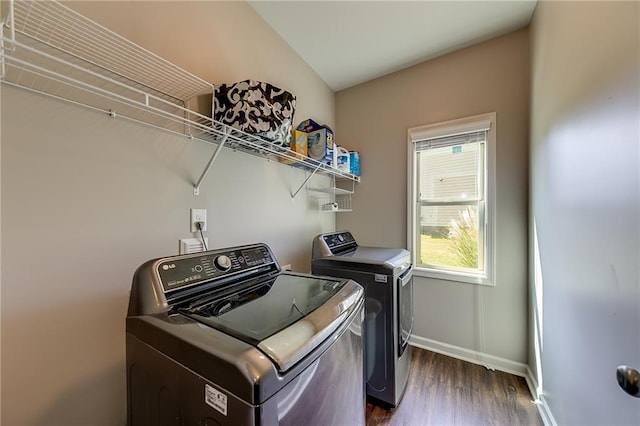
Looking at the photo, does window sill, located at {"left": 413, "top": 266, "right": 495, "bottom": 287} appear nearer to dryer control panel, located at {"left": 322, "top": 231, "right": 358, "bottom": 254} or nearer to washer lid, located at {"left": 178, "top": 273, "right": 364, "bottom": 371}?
dryer control panel, located at {"left": 322, "top": 231, "right": 358, "bottom": 254}

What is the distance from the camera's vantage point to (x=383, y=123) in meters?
2.51

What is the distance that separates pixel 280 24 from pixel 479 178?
2033mm

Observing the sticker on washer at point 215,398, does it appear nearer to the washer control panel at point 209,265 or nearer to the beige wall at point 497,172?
the washer control panel at point 209,265

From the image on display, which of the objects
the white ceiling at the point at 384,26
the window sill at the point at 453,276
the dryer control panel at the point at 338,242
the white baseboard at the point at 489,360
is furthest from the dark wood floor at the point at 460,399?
the white ceiling at the point at 384,26

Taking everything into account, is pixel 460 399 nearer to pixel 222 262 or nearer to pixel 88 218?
pixel 222 262

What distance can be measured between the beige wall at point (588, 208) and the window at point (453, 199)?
1.47 feet

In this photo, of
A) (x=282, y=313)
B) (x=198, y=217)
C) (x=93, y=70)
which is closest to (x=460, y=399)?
(x=282, y=313)

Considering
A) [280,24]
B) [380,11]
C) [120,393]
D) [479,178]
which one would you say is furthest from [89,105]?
[479,178]

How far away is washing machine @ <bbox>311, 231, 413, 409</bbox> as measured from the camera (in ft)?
4.98

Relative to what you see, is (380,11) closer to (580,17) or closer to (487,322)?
(580,17)

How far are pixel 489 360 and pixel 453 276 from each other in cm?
72

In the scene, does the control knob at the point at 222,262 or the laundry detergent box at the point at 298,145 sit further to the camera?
the laundry detergent box at the point at 298,145

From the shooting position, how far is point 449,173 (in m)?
2.25

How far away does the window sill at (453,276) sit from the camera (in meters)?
2.05
